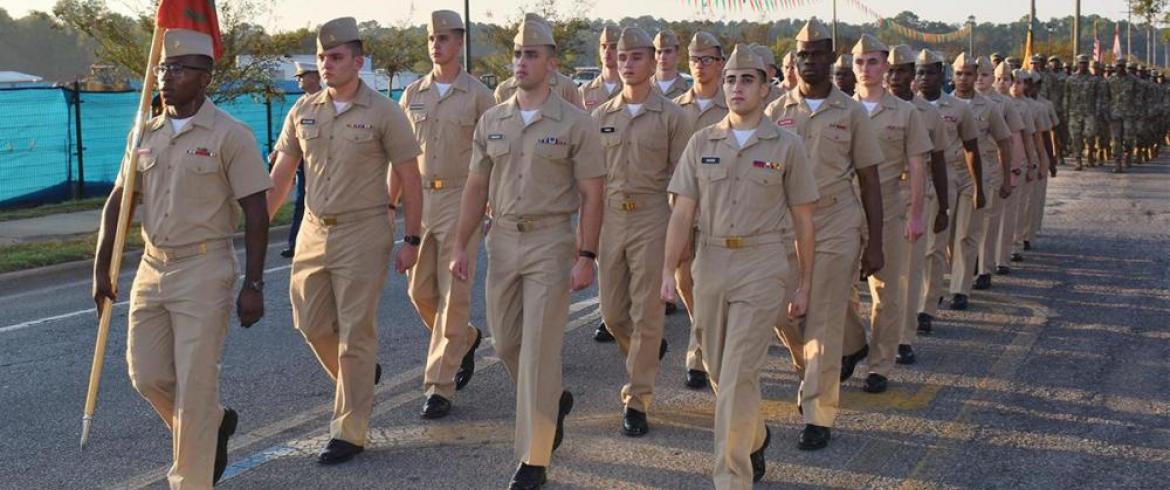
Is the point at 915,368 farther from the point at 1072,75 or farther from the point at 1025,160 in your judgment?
the point at 1072,75

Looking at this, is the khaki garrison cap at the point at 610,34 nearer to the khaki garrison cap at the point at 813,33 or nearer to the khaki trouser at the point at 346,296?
the khaki garrison cap at the point at 813,33

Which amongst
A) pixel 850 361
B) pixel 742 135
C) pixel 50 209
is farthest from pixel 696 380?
pixel 50 209

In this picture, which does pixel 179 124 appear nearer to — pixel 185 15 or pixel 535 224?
pixel 185 15

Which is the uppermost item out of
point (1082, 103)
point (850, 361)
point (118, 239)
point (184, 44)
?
point (184, 44)

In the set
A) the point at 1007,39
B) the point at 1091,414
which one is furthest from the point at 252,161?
the point at 1007,39

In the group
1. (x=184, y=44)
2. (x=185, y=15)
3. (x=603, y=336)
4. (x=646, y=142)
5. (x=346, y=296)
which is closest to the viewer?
(x=184, y=44)

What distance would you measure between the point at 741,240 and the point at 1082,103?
74.2 feet

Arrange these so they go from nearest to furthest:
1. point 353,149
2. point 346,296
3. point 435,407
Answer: point 346,296 < point 353,149 < point 435,407

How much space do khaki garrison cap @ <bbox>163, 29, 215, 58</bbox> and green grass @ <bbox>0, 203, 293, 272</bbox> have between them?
7891 millimetres

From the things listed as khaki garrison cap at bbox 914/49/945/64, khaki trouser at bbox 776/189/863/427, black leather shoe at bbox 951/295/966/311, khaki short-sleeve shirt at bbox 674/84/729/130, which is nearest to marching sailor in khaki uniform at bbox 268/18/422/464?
khaki trouser at bbox 776/189/863/427

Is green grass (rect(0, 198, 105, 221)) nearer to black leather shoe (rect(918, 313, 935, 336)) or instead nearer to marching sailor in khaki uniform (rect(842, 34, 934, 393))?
black leather shoe (rect(918, 313, 935, 336))

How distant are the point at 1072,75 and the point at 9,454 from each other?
78.5 ft

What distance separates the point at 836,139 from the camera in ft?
23.5

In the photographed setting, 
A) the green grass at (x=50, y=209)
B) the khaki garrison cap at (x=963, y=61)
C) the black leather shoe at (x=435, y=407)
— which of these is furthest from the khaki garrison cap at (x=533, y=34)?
the green grass at (x=50, y=209)
